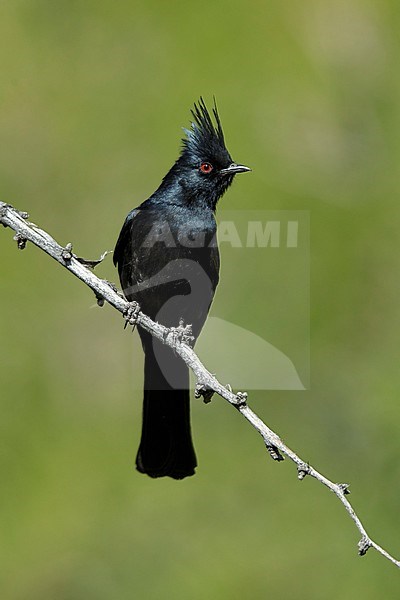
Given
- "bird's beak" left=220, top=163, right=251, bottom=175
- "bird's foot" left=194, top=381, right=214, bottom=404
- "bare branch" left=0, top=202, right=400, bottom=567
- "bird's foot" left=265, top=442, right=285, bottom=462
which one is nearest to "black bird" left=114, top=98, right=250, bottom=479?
"bird's beak" left=220, top=163, right=251, bottom=175

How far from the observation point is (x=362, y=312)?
8.45 m

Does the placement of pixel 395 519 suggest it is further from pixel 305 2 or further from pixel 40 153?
pixel 305 2

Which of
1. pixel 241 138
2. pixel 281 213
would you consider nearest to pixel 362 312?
pixel 281 213

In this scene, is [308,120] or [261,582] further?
[308,120]

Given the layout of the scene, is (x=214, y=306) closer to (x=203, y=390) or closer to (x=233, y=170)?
(x=233, y=170)

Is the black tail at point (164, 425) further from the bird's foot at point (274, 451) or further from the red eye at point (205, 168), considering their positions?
the bird's foot at point (274, 451)

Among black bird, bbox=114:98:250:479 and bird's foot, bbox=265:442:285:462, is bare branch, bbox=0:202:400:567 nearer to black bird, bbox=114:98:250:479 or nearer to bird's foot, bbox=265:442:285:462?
bird's foot, bbox=265:442:285:462

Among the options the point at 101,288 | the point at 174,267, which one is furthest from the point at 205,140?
the point at 101,288

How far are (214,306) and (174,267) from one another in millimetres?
2528

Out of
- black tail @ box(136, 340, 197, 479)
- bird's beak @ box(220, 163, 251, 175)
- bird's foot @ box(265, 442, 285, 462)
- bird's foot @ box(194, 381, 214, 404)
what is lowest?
bird's foot @ box(265, 442, 285, 462)

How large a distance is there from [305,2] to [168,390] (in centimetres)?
502

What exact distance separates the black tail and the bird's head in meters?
0.90

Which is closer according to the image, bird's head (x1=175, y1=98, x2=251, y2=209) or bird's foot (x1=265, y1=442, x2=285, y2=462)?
bird's foot (x1=265, y1=442, x2=285, y2=462)

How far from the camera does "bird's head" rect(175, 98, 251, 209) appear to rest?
567 cm
